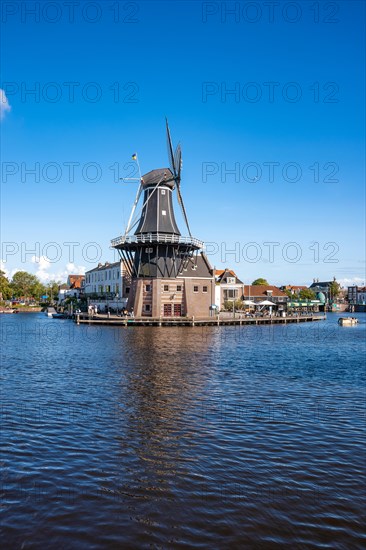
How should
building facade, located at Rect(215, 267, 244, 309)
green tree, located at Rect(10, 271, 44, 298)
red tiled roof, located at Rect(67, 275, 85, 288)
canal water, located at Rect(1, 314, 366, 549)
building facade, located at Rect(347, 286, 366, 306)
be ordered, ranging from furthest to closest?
building facade, located at Rect(347, 286, 366, 306) < green tree, located at Rect(10, 271, 44, 298) < red tiled roof, located at Rect(67, 275, 85, 288) < building facade, located at Rect(215, 267, 244, 309) < canal water, located at Rect(1, 314, 366, 549)

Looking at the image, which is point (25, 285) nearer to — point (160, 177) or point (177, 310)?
point (177, 310)

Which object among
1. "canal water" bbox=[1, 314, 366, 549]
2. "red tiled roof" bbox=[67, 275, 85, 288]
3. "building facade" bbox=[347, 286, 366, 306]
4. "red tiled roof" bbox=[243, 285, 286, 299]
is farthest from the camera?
"building facade" bbox=[347, 286, 366, 306]

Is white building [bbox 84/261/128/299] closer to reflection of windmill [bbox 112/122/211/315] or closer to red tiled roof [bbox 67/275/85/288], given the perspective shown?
reflection of windmill [bbox 112/122/211/315]

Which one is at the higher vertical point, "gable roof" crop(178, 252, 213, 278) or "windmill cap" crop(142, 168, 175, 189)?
"windmill cap" crop(142, 168, 175, 189)

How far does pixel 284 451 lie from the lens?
476 inches

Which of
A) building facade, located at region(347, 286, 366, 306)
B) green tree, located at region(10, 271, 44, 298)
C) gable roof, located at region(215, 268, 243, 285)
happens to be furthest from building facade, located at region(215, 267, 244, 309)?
building facade, located at region(347, 286, 366, 306)

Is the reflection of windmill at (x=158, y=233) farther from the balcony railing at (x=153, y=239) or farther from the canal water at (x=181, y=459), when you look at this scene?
the canal water at (x=181, y=459)

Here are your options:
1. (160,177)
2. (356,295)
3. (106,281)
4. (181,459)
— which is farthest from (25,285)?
(181,459)

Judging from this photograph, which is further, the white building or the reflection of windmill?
the white building

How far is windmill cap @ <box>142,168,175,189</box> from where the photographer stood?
6194cm

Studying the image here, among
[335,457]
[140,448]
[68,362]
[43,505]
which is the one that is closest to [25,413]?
[140,448]

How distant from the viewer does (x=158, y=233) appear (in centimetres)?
6053

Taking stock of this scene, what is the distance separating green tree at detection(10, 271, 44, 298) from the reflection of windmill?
9588cm

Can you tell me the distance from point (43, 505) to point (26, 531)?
0.98m
